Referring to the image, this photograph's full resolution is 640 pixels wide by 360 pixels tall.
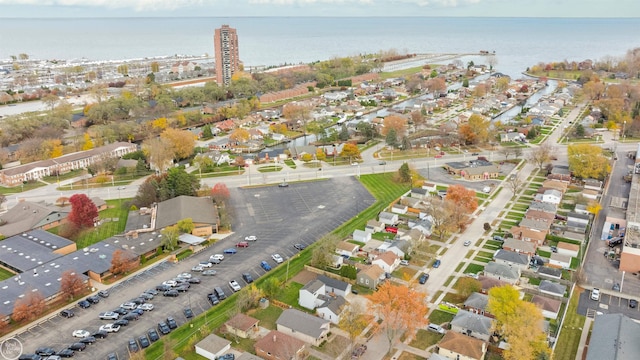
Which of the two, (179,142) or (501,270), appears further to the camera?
(179,142)

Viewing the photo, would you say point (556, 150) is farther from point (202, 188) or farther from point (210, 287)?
point (210, 287)

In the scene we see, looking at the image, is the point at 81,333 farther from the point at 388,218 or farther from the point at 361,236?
the point at 388,218

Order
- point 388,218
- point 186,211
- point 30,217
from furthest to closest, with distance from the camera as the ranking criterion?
point 30,217
point 186,211
point 388,218

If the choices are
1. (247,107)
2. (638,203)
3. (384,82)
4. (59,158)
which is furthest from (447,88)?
(59,158)

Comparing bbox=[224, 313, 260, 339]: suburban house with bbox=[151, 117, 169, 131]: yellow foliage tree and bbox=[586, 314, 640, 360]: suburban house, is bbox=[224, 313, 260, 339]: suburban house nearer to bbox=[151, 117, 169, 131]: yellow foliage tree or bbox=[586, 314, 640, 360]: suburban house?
bbox=[586, 314, 640, 360]: suburban house

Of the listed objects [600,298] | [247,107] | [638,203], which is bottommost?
[600,298]

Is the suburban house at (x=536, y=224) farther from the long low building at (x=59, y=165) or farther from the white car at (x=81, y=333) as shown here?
the long low building at (x=59, y=165)

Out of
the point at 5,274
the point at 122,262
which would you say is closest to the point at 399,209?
the point at 122,262
